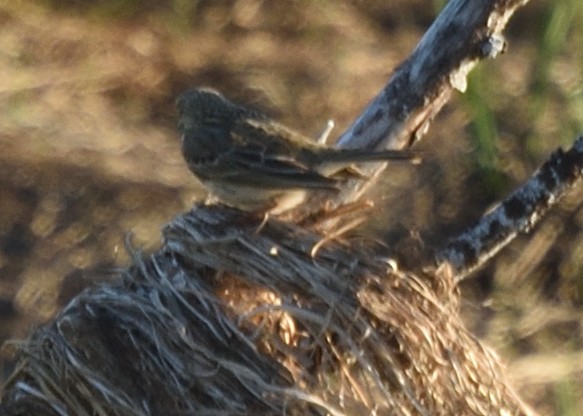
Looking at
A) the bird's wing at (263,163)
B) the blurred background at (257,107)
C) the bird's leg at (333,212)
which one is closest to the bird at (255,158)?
the bird's wing at (263,163)

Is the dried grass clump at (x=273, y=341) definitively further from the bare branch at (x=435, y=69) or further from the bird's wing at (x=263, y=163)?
the bare branch at (x=435, y=69)

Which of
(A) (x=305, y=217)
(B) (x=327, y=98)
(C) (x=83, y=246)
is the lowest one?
(A) (x=305, y=217)

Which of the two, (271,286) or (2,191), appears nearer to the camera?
(271,286)

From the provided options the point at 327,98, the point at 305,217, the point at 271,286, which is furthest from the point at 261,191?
the point at 327,98

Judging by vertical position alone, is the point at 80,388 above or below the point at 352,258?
Answer: below

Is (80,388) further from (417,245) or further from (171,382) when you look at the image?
(417,245)

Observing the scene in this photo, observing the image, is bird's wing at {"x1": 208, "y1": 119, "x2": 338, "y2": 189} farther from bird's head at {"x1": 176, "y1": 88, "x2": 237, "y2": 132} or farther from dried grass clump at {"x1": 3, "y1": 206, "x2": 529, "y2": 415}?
dried grass clump at {"x1": 3, "y1": 206, "x2": 529, "y2": 415}

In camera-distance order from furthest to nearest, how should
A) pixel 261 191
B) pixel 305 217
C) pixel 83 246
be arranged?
pixel 83 246
pixel 261 191
pixel 305 217
